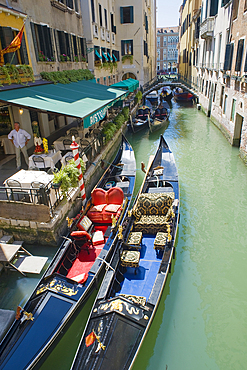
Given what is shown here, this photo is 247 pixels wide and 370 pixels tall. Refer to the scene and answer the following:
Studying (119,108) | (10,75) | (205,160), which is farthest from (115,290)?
(119,108)

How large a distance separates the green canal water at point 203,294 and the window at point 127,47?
18.4 meters

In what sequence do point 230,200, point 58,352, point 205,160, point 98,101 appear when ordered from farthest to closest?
point 205,160
point 98,101
point 230,200
point 58,352

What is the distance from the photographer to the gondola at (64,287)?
334 centimetres

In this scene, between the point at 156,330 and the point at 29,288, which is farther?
the point at 29,288

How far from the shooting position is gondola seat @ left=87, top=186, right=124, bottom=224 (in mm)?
6143

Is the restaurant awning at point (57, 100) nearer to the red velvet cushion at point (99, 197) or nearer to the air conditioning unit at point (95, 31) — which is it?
the red velvet cushion at point (99, 197)

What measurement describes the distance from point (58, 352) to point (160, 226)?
2847mm

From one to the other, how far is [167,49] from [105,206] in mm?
74915

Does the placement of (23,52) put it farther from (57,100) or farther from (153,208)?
(153,208)

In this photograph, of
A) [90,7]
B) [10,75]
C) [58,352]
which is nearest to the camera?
[58,352]

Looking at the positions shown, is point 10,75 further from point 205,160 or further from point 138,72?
point 138,72

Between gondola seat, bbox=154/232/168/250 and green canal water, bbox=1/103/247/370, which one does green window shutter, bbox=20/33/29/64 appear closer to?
green canal water, bbox=1/103/247/370

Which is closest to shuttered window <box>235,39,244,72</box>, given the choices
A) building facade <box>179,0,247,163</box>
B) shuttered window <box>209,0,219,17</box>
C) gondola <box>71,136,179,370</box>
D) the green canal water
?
building facade <box>179,0,247,163</box>

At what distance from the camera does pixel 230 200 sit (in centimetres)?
830
